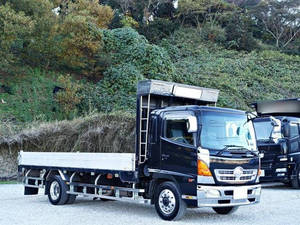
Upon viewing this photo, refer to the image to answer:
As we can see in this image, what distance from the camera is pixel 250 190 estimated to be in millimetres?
10617

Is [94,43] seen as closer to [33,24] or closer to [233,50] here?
[33,24]

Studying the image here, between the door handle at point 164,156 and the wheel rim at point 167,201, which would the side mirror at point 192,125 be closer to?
the door handle at point 164,156

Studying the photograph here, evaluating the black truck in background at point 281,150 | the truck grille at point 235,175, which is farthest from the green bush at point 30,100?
the truck grille at point 235,175

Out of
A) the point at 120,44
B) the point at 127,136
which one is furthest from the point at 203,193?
the point at 120,44

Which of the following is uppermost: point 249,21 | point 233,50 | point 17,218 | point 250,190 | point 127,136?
point 249,21

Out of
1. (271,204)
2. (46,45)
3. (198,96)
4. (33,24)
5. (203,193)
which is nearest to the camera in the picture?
(203,193)

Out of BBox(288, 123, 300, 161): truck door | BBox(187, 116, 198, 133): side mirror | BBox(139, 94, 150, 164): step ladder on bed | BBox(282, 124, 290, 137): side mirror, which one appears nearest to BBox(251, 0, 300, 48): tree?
BBox(288, 123, 300, 161): truck door

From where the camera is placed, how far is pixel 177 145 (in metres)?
10.6

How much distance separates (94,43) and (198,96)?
18100 mm

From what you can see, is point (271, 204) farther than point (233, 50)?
No

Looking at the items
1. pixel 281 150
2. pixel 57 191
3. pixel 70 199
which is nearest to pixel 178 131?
pixel 70 199

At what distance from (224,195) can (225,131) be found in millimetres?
1392

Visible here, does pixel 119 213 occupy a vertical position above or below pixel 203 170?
below

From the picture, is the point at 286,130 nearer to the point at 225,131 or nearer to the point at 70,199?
the point at 225,131
